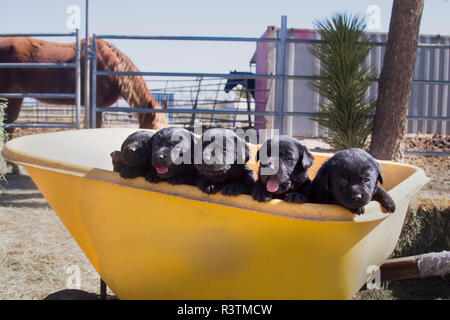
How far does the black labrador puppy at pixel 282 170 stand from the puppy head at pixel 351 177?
13 cm

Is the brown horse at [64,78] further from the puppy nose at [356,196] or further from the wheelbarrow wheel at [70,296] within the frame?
the puppy nose at [356,196]

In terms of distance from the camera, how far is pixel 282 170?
5.26 feet

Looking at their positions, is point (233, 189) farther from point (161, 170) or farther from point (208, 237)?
point (161, 170)

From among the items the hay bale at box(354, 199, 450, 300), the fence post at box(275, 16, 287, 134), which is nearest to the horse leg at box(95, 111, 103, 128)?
the fence post at box(275, 16, 287, 134)

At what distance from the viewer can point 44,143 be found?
251cm

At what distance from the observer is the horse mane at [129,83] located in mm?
5109

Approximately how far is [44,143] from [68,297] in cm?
105

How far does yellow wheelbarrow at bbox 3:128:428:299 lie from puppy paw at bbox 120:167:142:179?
2cm

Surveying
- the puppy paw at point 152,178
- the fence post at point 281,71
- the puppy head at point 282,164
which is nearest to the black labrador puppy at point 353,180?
the puppy head at point 282,164

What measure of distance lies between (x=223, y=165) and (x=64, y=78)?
4.66 metres
